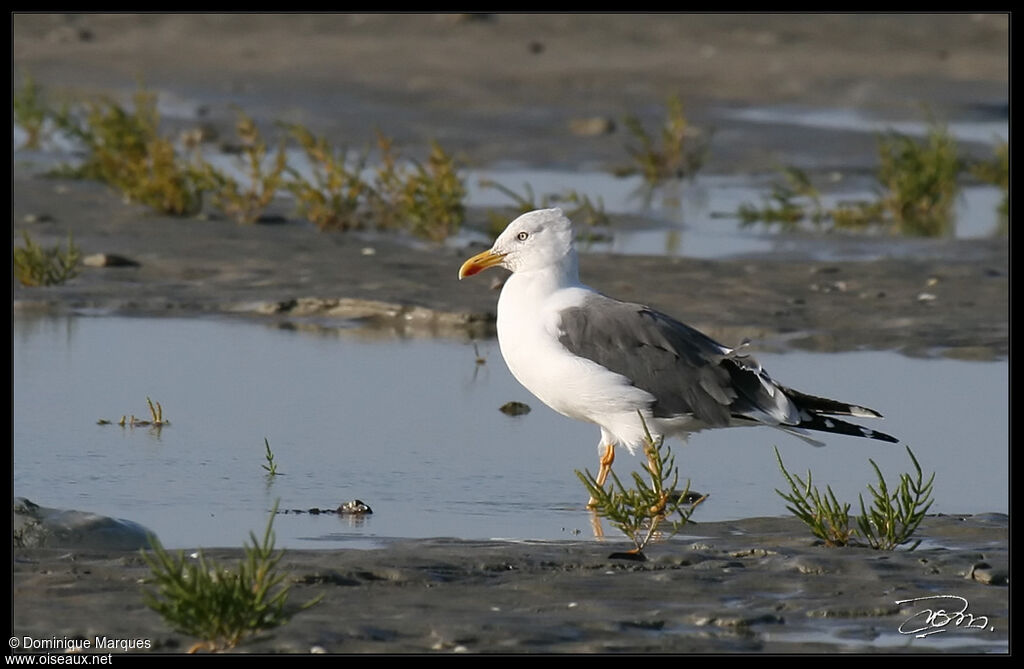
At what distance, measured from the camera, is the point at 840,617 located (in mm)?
5570

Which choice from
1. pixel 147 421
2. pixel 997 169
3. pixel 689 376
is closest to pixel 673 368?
pixel 689 376

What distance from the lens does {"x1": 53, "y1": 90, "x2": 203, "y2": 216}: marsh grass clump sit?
1399 centimetres

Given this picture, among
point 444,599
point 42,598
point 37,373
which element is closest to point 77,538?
point 42,598

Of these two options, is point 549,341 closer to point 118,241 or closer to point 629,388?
point 629,388

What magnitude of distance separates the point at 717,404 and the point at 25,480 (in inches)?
105

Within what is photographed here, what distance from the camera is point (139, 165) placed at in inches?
562

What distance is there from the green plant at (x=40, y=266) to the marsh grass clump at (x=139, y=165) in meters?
2.09

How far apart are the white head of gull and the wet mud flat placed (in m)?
0.91

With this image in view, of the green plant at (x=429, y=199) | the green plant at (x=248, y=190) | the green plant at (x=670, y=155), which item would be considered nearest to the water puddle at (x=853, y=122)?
the green plant at (x=670, y=155)

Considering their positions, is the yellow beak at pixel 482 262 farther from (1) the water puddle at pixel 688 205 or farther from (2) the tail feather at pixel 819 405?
(1) the water puddle at pixel 688 205

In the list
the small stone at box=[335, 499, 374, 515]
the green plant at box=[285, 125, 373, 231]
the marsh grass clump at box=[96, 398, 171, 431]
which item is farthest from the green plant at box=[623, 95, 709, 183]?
the small stone at box=[335, 499, 374, 515]

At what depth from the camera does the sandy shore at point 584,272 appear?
5.40 metres

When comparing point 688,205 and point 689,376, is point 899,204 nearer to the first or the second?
point 688,205

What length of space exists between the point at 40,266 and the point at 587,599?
270 inches
